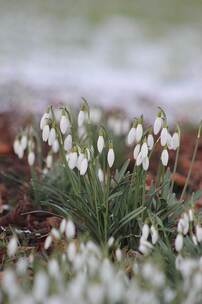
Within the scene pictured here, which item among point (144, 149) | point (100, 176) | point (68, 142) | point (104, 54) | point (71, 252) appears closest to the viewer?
point (71, 252)

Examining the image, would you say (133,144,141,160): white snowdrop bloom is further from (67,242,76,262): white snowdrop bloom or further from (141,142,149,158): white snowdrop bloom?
(67,242,76,262): white snowdrop bloom

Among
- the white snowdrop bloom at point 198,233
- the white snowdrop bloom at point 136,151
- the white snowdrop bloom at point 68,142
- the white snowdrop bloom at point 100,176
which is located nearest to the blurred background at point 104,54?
the white snowdrop bloom at point 100,176

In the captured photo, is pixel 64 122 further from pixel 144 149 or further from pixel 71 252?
pixel 71 252

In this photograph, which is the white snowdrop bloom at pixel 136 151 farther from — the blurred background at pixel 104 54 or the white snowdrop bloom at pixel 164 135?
the blurred background at pixel 104 54

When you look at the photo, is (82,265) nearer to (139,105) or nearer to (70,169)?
(70,169)

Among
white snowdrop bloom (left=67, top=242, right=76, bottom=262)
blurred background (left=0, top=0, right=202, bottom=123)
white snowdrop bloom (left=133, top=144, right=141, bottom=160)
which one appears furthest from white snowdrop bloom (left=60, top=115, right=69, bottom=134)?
blurred background (left=0, top=0, right=202, bottom=123)

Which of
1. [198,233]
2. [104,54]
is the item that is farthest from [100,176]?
[104,54]

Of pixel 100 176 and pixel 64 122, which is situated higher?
pixel 64 122

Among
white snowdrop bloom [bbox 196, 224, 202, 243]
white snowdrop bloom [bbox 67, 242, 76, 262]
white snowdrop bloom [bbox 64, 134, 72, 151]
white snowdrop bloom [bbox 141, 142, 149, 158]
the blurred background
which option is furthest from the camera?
the blurred background
